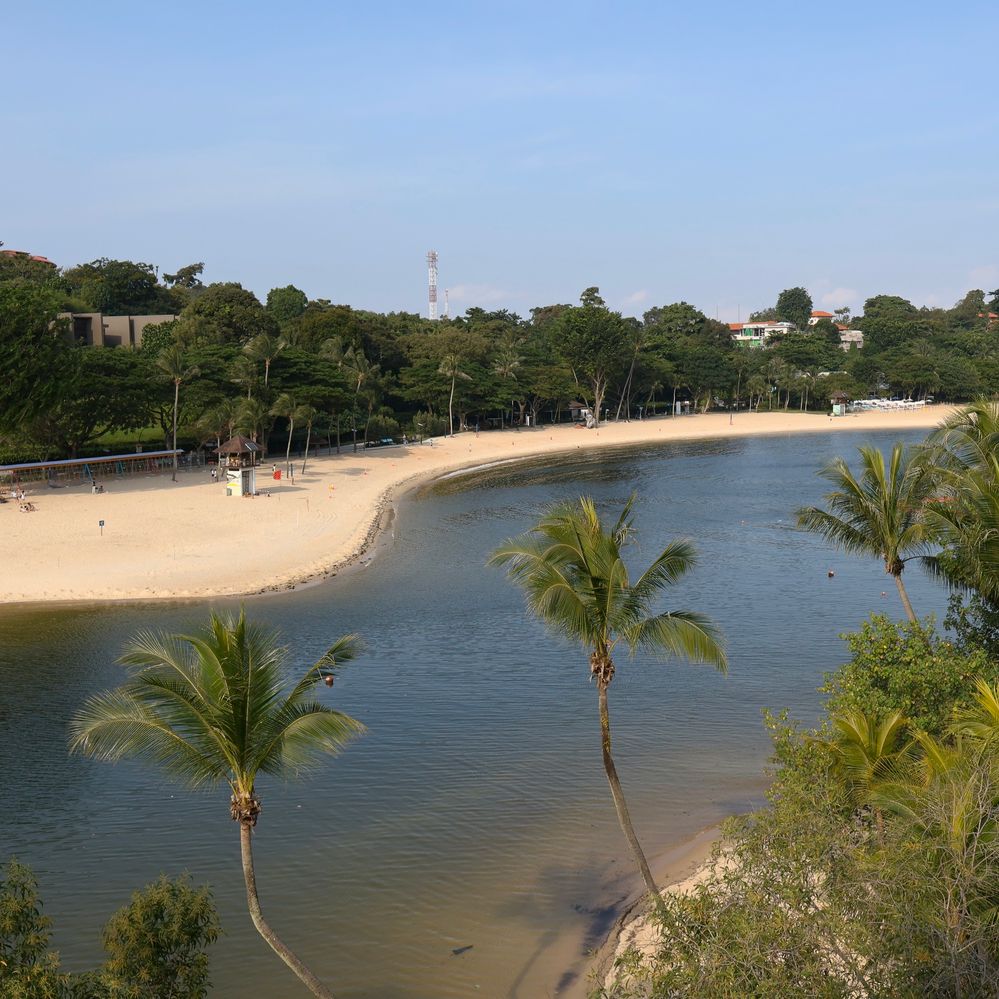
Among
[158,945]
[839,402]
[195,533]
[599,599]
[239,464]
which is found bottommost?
[195,533]

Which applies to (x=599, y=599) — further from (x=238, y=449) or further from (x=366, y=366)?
(x=366, y=366)

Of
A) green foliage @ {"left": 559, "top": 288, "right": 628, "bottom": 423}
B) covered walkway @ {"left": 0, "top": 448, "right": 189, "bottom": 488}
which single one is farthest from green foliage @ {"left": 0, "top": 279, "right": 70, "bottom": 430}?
green foliage @ {"left": 559, "top": 288, "right": 628, "bottom": 423}

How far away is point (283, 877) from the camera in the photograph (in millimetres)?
17859

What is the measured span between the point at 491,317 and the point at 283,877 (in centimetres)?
13644

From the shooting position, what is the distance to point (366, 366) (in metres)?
83.0

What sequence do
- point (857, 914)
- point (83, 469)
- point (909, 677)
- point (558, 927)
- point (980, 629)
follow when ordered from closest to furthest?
point (857, 914), point (558, 927), point (909, 677), point (980, 629), point (83, 469)

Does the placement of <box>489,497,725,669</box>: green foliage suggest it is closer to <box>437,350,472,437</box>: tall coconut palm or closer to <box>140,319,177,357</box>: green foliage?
<box>140,319,177,357</box>: green foliage

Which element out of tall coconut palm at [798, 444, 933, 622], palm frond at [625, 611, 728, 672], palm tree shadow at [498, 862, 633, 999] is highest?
tall coconut palm at [798, 444, 933, 622]

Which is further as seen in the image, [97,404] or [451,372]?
[451,372]

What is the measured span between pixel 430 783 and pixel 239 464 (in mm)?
41889

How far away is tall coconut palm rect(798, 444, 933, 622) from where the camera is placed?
20.7 m

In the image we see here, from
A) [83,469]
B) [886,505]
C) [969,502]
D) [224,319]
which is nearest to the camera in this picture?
[969,502]

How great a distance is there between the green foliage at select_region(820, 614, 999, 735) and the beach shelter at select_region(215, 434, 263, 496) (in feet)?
143

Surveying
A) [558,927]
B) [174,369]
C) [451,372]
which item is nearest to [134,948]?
[558,927]
